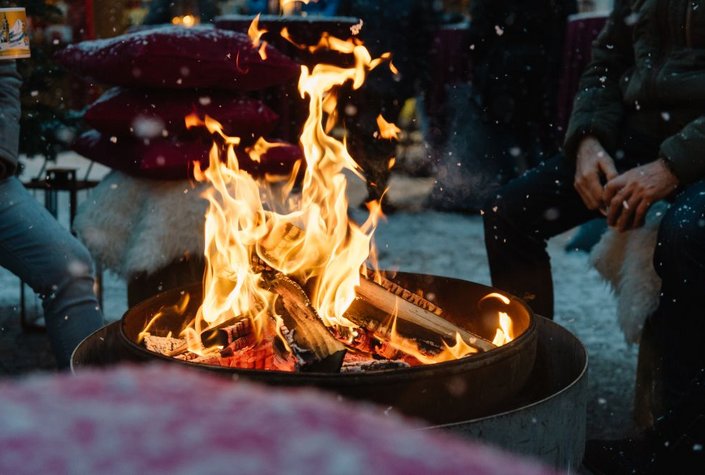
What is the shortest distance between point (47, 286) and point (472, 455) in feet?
6.61

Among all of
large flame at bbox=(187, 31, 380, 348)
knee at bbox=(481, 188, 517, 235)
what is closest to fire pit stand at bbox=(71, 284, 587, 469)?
large flame at bbox=(187, 31, 380, 348)

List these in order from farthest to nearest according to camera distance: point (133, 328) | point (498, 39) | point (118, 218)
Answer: point (498, 39) → point (118, 218) → point (133, 328)

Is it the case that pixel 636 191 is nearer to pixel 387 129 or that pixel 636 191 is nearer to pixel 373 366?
pixel 373 366

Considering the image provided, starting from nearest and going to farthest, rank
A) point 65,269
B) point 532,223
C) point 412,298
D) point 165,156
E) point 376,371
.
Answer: point 376,371 < point 412,298 < point 65,269 < point 532,223 < point 165,156

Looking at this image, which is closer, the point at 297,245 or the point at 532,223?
the point at 297,245

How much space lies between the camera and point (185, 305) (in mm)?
1846

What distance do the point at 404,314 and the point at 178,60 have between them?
1.17m

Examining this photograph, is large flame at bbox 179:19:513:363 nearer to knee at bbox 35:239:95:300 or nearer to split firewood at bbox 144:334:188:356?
split firewood at bbox 144:334:188:356

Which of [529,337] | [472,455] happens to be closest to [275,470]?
[472,455]

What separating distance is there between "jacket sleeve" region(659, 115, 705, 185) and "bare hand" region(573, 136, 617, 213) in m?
0.17

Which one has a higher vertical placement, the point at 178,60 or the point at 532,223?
the point at 178,60

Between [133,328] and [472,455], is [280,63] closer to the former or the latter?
[133,328]

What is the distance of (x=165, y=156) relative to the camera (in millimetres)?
2436

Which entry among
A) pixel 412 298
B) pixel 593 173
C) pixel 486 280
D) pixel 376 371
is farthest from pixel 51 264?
pixel 486 280
